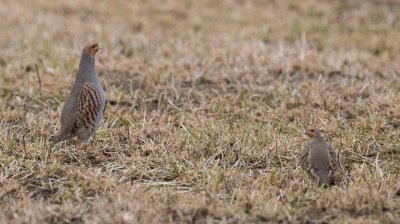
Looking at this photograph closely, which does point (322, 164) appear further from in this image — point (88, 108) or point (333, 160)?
point (88, 108)

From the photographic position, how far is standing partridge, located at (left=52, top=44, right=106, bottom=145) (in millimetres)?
5184

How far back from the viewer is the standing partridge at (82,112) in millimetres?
5184

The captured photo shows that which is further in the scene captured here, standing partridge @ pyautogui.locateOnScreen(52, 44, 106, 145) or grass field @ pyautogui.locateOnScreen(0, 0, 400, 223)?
standing partridge @ pyautogui.locateOnScreen(52, 44, 106, 145)

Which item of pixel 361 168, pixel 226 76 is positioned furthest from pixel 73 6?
pixel 361 168

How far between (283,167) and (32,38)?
4.71 meters

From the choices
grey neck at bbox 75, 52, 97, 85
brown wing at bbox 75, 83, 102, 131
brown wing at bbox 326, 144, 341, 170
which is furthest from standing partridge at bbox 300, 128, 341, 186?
grey neck at bbox 75, 52, 97, 85

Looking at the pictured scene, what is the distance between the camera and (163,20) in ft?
32.6

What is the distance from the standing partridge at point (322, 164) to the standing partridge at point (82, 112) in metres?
1.55

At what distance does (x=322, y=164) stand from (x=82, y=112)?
1780 mm

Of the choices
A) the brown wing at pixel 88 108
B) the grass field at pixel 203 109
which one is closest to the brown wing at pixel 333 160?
the grass field at pixel 203 109

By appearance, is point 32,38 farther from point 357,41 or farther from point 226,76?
point 357,41

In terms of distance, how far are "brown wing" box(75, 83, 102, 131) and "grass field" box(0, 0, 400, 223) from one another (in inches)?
7.8

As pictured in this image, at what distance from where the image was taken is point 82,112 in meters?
5.21

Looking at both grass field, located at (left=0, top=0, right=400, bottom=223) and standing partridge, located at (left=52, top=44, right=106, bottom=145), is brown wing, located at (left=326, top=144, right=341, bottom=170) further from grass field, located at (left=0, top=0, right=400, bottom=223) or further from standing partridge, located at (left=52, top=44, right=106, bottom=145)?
standing partridge, located at (left=52, top=44, right=106, bottom=145)
